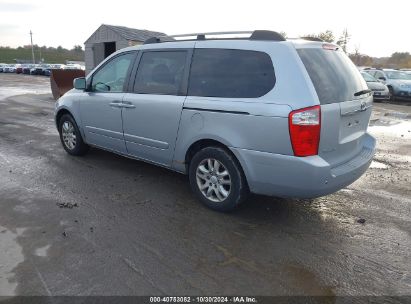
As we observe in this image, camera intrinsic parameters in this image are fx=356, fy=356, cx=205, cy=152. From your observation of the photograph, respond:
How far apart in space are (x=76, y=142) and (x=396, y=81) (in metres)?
18.4

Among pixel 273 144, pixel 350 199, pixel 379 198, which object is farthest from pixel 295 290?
pixel 379 198

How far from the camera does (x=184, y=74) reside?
14.2ft

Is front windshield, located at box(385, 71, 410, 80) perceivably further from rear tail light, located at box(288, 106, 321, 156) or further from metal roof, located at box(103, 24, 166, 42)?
rear tail light, located at box(288, 106, 321, 156)

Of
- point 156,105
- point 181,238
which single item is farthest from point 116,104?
point 181,238

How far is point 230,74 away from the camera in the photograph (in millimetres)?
3906

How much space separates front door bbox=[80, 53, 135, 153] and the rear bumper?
214 centimetres

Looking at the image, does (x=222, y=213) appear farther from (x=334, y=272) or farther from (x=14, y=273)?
(x=14, y=273)

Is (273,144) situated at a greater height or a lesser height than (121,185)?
greater

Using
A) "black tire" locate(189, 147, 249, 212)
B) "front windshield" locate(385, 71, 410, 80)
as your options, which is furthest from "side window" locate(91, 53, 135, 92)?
"front windshield" locate(385, 71, 410, 80)

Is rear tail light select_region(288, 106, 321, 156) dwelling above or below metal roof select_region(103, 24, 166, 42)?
below

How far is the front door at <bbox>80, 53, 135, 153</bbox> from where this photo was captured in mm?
5117

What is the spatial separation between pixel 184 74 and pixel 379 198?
3.06 m

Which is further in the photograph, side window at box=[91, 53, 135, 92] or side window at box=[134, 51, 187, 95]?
side window at box=[91, 53, 135, 92]

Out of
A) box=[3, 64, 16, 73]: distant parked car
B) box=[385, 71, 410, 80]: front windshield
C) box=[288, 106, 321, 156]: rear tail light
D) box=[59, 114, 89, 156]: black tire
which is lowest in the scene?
box=[59, 114, 89, 156]: black tire
